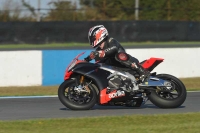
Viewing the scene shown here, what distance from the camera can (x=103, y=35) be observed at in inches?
340

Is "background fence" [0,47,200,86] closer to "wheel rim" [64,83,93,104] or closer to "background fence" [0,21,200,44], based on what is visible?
"wheel rim" [64,83,93,104]

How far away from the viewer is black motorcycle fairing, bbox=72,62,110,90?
866 centimetres

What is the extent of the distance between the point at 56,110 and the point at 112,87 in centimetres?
116

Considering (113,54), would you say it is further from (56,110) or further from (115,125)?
(115,125)

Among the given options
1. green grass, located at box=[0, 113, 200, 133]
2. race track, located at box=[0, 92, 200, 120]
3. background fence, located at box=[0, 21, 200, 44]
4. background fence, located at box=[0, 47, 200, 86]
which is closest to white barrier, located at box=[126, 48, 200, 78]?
background fence, located at box=[0, 47, 200, 86]

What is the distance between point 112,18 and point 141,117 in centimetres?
2099

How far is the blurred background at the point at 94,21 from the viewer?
2381 centimetres

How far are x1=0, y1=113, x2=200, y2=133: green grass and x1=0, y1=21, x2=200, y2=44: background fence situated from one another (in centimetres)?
1608

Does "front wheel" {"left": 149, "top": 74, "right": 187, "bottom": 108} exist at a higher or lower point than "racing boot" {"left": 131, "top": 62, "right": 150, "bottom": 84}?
lower

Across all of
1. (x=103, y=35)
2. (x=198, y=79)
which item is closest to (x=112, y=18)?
(x=198, y=79)

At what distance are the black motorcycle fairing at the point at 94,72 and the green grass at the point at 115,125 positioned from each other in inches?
38.3

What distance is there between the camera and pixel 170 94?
880 centimetres

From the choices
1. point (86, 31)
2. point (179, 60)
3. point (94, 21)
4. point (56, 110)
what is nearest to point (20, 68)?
point (179, 60)

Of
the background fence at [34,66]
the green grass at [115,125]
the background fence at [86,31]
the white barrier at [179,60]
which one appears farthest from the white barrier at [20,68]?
the background fence at [86,31]
